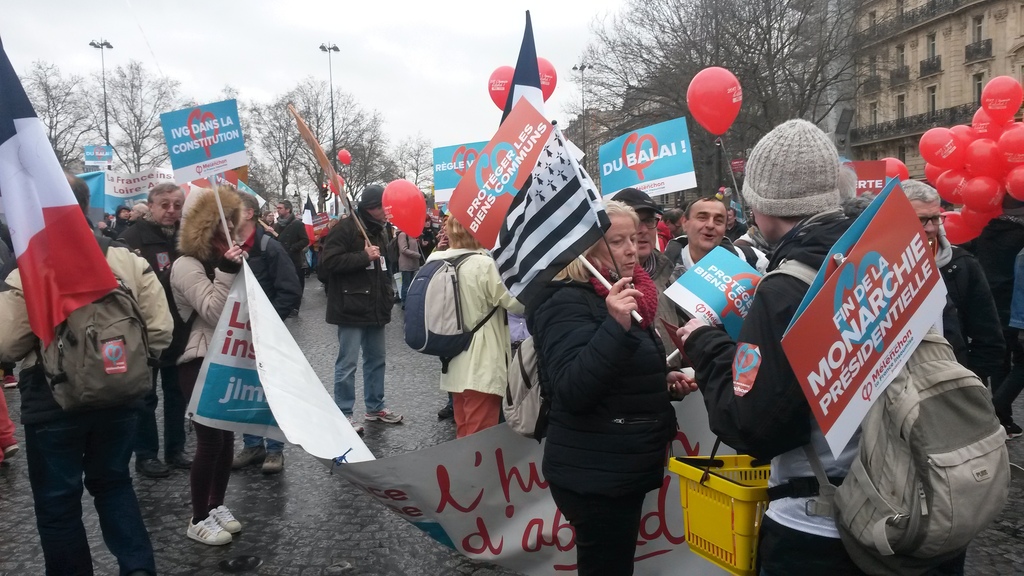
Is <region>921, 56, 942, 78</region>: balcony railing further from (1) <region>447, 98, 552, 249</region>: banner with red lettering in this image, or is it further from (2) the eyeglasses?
(1) <region>447, 98, 552, 249</region>: banner with red lettering

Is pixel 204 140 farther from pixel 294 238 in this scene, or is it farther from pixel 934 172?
pixel 294 238

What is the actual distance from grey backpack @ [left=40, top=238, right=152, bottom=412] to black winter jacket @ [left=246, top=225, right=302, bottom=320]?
203 cm

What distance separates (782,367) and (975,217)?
7.21m

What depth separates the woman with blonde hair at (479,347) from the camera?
14.2 feet

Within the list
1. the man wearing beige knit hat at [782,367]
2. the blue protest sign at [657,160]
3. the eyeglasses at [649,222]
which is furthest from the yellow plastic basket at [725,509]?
the blue protest sign at [657,160]

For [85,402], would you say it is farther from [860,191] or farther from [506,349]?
[860,191]

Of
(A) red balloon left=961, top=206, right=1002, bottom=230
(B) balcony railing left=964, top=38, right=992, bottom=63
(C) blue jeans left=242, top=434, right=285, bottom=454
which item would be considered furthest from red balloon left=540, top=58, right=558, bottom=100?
(B) balcony railing left=964, top=38, right=992, bottom=63

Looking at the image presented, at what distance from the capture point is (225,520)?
4176 mm

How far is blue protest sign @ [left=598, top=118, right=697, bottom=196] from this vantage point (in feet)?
20.6

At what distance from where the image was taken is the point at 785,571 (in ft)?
6.37

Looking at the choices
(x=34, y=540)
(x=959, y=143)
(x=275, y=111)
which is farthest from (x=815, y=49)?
(x=275, y=111)

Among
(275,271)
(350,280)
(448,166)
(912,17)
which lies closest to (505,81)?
(448,166)

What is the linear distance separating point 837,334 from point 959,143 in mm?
7902

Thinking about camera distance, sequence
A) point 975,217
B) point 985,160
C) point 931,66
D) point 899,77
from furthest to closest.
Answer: point 931,66 → point 899,77 → point 975,217 → point 985,160
